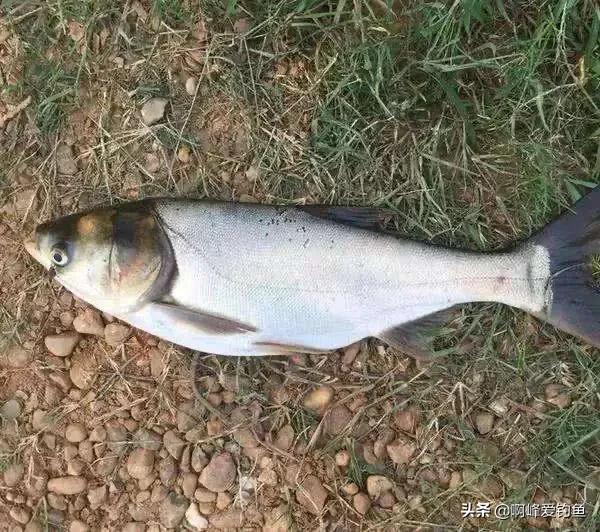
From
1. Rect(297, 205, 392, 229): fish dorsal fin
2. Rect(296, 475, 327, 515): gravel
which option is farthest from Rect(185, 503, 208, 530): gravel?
Rect(297, 205, 392, 229): fish dorsal fin

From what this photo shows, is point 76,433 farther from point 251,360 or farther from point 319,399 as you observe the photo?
point 319,399

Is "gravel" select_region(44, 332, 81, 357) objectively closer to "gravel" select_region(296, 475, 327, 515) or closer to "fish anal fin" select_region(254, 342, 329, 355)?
"fish anal fin" select_region(254, 342, 329, 355)

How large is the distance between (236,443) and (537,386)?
1.54 m

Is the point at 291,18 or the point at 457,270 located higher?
the point at 291,18

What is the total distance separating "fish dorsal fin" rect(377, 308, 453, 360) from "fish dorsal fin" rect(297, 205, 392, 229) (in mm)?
499

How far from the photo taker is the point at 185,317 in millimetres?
2766

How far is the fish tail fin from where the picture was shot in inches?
108

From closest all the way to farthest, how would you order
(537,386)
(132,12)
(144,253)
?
(144,253) < (537,386) < (132,12)

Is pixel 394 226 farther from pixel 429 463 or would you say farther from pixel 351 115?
pixel 429 463

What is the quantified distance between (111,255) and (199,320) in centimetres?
49

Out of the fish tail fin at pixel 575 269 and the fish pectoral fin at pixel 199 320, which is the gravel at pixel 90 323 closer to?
the fish pectoral fin at pixel 199 320

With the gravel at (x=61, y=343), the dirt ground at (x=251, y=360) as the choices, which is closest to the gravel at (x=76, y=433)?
the dirt ground at (x=251, y=360)

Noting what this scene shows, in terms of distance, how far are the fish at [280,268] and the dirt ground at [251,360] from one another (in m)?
0.26

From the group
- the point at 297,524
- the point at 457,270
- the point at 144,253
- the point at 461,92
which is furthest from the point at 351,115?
the point at 297,524
